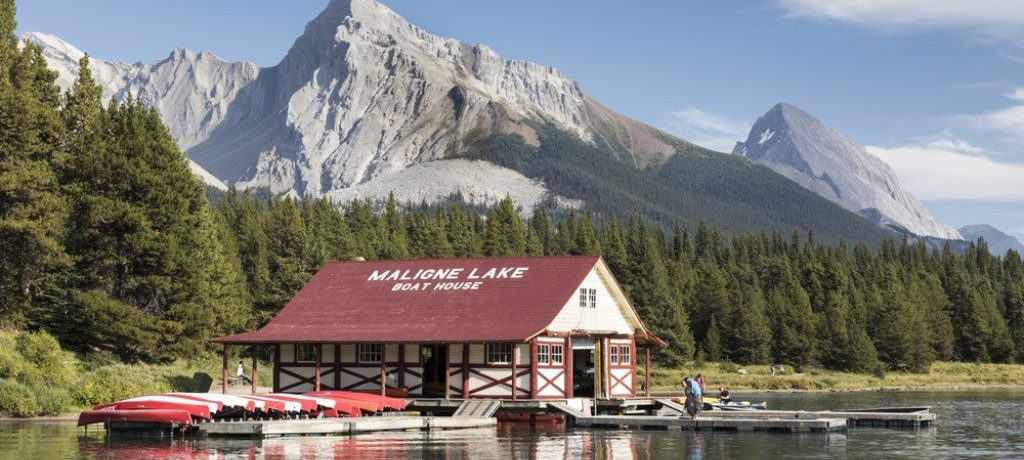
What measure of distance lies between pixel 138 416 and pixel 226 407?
3525mm

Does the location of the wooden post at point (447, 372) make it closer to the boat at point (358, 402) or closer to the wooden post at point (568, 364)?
the boat at point (358, 402)

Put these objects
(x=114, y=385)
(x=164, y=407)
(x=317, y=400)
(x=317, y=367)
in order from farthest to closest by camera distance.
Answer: (x=317, y=367)
(x=114, y=385)
(x=317, y=400)
(x=164, y=407)

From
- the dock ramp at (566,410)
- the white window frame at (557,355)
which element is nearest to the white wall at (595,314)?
the white window frame at (557,355)

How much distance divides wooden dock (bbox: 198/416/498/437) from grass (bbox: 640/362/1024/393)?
46.9 metres

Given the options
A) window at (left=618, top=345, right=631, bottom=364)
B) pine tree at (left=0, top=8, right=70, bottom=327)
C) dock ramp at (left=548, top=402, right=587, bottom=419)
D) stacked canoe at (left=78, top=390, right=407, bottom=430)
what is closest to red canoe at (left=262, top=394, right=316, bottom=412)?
stacked canoe at (left=78, top=390, right=407, bottom=430)

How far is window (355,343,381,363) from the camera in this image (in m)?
51.9

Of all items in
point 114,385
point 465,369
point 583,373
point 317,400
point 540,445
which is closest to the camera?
point 540,445

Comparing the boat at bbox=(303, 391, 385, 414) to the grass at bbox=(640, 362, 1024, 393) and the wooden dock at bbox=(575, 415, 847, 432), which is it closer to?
the wooden dock at bbox=(575, 415, 847, 432)

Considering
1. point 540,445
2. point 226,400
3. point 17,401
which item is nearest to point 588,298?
point 540,445

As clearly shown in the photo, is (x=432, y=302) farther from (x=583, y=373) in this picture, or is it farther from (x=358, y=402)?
(x=358, y=402)

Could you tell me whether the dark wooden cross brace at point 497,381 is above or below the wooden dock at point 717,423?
above

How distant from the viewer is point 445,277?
181ft

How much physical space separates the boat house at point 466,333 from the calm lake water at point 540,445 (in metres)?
4.58

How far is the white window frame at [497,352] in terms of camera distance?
163ft
